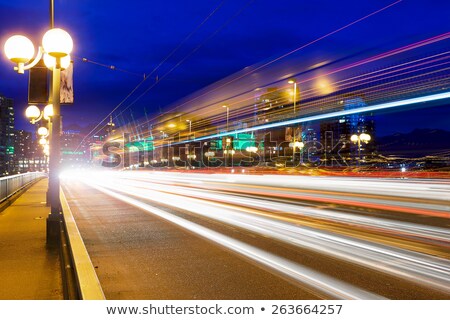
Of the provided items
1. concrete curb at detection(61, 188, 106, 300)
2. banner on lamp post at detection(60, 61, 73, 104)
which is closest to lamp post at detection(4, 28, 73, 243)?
concrete curb at detection(61, 188, 106, 300)

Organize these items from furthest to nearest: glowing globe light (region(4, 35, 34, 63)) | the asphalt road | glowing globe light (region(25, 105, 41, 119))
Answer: glowing globe light (region(25, 105, 41, 119)), glowing globe light (region(4, 35, 34, 63)), the asphalt road

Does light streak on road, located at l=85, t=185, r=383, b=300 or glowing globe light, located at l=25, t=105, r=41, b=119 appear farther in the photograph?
glowing globe light, located at l=25, t=105, r=41, b=119


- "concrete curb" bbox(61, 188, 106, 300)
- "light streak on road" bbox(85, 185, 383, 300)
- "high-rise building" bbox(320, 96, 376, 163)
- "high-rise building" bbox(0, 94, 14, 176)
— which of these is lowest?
"light streak on road" bbox(85, 185, 383, 300)

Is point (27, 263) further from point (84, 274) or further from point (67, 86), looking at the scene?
point (67, 86)

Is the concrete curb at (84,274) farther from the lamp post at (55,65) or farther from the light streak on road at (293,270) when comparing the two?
the light streak on road at (293,270)

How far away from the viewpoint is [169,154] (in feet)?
184

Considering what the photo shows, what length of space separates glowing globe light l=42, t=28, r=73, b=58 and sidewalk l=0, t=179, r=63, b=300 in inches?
140

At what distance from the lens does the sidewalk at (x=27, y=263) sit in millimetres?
5520

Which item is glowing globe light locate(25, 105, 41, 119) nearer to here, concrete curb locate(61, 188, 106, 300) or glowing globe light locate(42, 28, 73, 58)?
glowing globe light locate(42, 28, 73, 58)

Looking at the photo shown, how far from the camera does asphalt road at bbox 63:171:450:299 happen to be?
211 inches

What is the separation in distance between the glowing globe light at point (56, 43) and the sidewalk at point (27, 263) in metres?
3.56

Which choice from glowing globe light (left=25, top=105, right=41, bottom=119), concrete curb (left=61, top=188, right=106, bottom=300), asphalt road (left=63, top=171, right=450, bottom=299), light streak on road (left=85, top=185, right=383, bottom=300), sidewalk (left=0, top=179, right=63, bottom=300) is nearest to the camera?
concrete curb (left=61, top=188, right=106, bottom=300)
